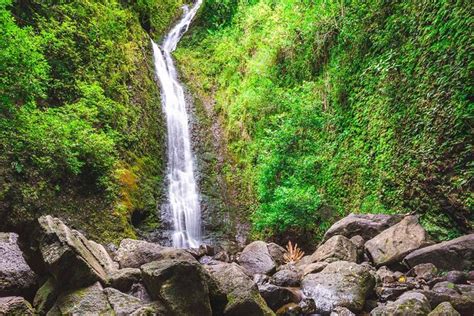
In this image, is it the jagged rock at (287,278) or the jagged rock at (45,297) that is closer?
the jagged rock at (45,297)

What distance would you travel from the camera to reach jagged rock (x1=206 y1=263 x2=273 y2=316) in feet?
17.7

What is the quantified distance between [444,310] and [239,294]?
282cm

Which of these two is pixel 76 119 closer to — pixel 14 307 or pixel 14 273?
pixel 14 273

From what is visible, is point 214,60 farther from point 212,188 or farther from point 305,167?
point 305,167

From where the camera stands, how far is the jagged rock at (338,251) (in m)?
7.45

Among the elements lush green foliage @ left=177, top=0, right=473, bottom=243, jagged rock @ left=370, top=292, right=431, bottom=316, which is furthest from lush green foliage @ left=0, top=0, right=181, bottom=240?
jagged rock @ left=370, top=292, right=431, bottom=316

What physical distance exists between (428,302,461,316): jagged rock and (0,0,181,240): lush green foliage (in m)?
7.33

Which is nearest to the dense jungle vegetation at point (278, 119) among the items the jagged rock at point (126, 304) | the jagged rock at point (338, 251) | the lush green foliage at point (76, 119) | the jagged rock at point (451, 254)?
the lush green foliage at point (76, 119)

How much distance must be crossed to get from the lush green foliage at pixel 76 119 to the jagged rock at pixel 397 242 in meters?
6.54

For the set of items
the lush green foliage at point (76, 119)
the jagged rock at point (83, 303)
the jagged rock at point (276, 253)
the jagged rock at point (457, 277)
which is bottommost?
the jagged rock at point (276, 253)

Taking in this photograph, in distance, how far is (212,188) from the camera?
1448 centimetres

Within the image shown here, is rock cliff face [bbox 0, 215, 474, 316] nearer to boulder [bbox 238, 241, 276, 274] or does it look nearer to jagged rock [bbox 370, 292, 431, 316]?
jagged rock [bbox 370, 292, 431, 316]

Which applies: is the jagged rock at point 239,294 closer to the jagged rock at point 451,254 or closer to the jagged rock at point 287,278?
the jagged rock at point 287,278

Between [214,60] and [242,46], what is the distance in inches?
115
